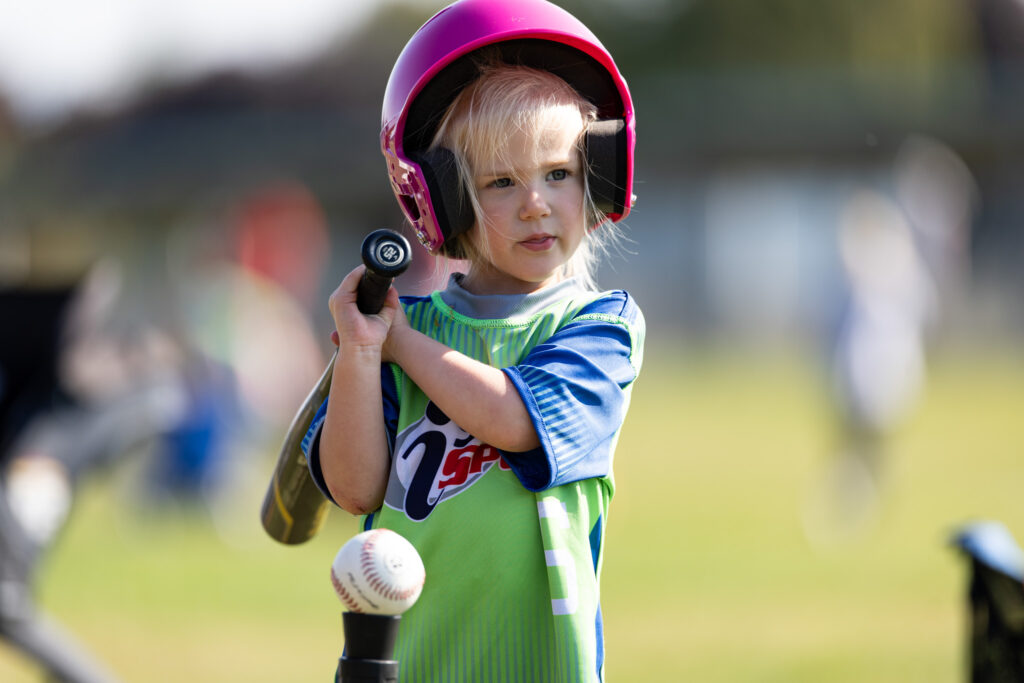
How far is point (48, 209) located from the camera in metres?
35.6

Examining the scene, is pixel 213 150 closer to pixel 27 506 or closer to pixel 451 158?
pixel 27 506

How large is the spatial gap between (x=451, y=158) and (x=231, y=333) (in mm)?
12289

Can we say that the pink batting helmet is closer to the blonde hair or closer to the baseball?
the blonde hair

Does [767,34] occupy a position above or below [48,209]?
above

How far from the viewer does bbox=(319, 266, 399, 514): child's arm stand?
2.42m

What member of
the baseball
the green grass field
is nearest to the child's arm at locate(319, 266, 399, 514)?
the baseball

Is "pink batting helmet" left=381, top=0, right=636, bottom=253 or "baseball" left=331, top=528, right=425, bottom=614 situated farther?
"pink batting helmet" left=381, top=0, right=636, bottom=253

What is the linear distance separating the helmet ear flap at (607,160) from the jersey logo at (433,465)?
535mm

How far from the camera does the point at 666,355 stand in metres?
33.9

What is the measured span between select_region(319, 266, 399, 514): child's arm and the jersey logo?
4 cm

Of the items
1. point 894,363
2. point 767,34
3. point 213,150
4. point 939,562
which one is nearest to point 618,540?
point 939,562

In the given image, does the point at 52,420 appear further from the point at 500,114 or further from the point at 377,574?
the point at 377,574

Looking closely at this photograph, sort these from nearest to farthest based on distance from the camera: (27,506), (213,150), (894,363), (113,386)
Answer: (27,506) → (113,386) → (894,363) → (213,150)

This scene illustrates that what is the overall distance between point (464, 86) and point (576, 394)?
0.62 meters
